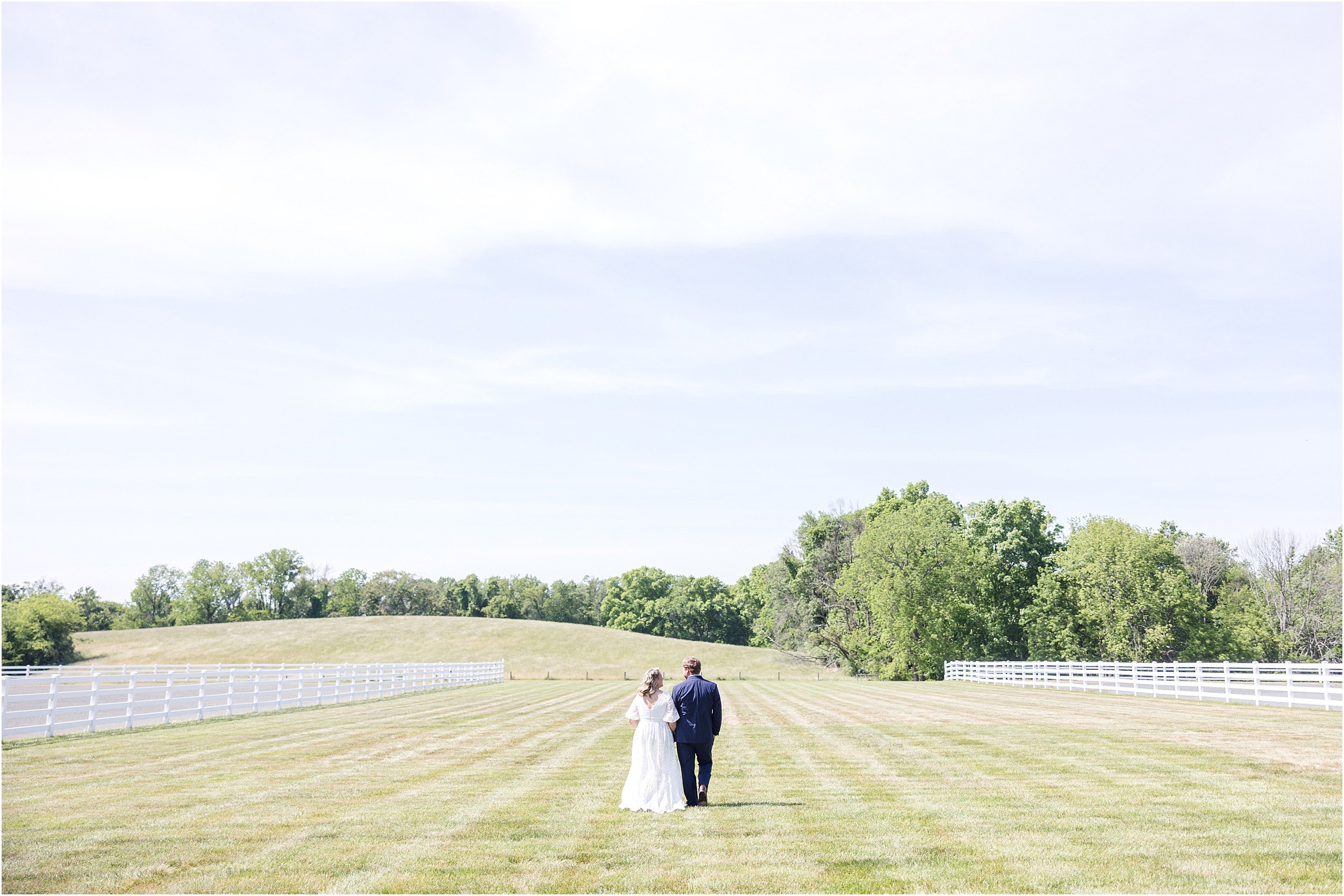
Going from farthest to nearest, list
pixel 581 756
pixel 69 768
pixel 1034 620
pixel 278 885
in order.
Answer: pixel 1034 620, pixel 581 756, pixel 69 768, pixel 278 885

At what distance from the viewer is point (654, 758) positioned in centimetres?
1216

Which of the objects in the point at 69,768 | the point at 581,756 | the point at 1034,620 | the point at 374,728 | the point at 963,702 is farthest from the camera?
the point at 1034,620

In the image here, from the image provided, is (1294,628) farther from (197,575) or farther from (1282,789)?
(197,575)

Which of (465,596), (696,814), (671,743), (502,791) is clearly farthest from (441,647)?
(696,814)

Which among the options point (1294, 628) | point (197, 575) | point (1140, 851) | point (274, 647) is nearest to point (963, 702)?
point (1140, 851)

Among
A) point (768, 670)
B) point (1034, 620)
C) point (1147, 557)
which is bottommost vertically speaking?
point (768, 670)

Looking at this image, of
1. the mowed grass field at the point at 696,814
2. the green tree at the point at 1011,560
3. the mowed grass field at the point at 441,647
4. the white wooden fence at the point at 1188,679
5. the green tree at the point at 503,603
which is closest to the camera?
the mowed grass field at the point at 696,814

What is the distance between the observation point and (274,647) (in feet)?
398

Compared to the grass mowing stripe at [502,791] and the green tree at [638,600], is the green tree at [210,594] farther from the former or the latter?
the grass mowing stripe at [502,791]

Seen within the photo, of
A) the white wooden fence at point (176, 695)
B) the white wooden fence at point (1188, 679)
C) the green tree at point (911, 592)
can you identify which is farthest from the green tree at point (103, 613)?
Answer: the white wooden fence at point (1188, 679)

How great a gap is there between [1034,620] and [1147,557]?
1086cm

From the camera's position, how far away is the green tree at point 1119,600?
256 feet

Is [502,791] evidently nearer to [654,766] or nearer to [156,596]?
[654,766]

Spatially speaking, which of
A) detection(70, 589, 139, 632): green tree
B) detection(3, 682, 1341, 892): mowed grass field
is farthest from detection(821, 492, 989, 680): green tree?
detection(70, 589, 139, 632): green tree
